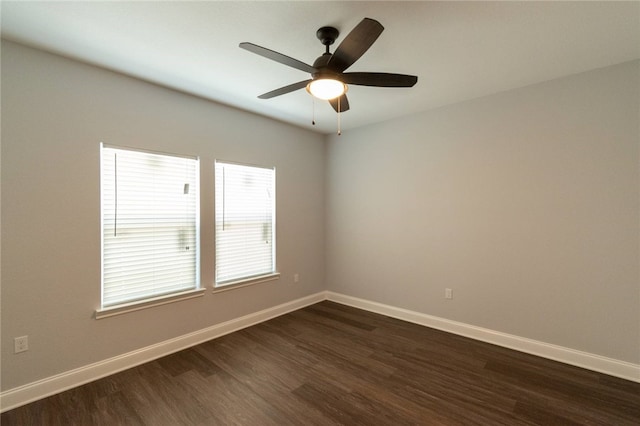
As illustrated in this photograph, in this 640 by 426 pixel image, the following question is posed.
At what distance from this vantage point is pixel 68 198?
229cm

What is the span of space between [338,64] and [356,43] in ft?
0.70

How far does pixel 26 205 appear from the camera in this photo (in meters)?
2.12

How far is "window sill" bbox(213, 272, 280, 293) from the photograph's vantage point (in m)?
3.26

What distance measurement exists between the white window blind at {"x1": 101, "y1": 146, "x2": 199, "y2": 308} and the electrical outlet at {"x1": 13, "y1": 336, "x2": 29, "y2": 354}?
19.9 inches

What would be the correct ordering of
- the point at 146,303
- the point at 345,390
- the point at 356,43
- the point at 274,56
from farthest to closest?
the point at 146,303 → the point at 345,390 → the point at 274,56 → the point at 356,43

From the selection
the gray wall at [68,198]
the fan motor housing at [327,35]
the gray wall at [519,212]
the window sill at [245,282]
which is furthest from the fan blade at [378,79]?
the window sill at [245,282]

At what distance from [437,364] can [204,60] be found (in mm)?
3484

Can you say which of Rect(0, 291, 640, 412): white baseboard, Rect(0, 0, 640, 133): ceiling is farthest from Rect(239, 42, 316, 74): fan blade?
Rect(0, 291, 640, 412): white baseboard

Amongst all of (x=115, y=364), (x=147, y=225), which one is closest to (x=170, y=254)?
(x=147, y=225)

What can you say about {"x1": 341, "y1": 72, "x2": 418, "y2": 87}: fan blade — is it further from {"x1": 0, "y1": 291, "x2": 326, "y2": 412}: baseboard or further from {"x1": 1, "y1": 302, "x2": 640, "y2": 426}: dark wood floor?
{"x1": 0, "y1": 291, "x2": 326, "y2": 412}: baseboard

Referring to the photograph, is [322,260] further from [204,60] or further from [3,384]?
[3,384]

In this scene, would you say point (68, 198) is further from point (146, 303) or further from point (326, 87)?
point (326, 87)

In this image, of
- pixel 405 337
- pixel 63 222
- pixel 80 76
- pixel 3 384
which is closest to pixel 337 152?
pixel 405 337

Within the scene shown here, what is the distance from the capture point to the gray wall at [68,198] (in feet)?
6.80
